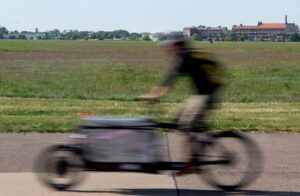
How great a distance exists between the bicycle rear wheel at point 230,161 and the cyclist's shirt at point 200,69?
0.53 metres

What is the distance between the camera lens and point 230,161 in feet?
24.0

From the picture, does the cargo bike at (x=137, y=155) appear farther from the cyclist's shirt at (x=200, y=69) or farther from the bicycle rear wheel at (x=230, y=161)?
the cyclist's shirt at (x=200, y=69)

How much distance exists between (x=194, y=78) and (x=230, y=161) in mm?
913

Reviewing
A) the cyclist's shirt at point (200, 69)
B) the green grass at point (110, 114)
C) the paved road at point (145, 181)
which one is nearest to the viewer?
the cyclist's shirt at point (200, 69)

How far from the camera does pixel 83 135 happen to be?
720 cm

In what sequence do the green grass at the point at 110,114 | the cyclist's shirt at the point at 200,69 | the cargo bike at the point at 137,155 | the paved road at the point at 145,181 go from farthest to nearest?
the green grass at the point at 110,114
the paved road at the point at 145,181
the cargo bike at the point at 137,155
the cyclist's shirt at the point at 200,69

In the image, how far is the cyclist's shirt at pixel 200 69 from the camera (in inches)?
276

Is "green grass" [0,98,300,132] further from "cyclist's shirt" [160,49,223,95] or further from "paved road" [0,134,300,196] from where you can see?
"cyclist's shirt" [160,49,223,95]

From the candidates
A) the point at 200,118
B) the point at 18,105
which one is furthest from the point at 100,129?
the point at 18,105

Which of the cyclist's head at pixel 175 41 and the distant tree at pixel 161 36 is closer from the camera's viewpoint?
the cyclist's head at pixel 175 41

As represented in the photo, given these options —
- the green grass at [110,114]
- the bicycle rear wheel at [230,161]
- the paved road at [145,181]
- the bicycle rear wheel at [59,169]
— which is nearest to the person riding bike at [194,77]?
the bicycle rear wheel at [230,161]

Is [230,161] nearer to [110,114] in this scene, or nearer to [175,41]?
[175,41]

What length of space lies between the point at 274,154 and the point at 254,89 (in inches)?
593

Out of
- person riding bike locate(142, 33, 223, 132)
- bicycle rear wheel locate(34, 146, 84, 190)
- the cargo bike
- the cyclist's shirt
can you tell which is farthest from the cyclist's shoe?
bicycle rear wheel locate(34, 146, 84, 190)
